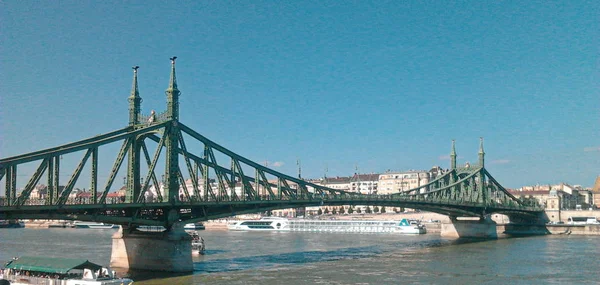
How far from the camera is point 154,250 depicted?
2352 inches

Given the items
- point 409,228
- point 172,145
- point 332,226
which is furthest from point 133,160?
point 332,226

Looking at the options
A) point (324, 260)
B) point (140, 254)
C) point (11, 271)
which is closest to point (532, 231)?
point (324, 260)

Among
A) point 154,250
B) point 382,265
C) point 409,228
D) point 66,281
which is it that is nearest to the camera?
point 66,281

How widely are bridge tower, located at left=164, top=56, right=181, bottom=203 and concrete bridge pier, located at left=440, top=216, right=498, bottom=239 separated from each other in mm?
77382

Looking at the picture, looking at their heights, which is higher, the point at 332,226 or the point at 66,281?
the point at 66,281

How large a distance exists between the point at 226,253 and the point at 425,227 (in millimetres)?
82577

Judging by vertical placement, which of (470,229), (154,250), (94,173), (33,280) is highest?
(94,173)

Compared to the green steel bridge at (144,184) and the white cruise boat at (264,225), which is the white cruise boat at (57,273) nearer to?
the green steel bridge at (144,184)

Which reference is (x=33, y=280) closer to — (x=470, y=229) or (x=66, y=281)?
(x=66, y=281)

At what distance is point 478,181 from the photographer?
141875 mm

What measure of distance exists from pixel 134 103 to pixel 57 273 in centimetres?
2147

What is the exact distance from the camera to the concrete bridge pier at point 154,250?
59344 millimetres

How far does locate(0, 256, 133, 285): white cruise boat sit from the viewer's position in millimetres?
45375

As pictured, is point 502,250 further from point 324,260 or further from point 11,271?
point 11,271
